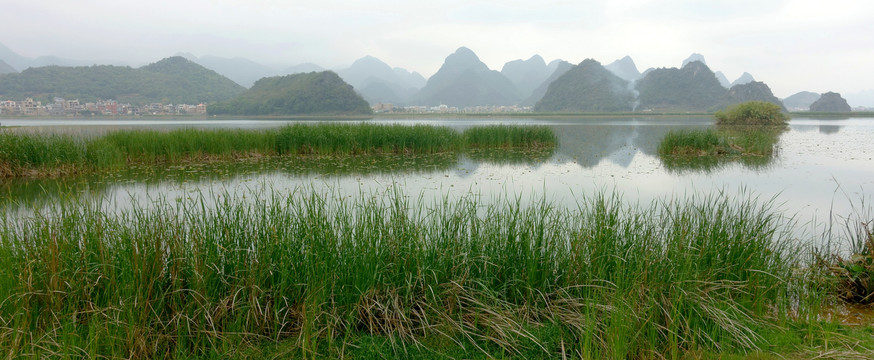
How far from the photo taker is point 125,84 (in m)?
78.9

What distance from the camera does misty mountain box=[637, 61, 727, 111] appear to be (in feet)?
318

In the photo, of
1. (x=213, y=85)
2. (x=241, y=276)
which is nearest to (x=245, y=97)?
(x=213, y=85)

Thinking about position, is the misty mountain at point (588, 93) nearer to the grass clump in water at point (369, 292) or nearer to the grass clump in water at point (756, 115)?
the grass clump in water at point (756, 115)

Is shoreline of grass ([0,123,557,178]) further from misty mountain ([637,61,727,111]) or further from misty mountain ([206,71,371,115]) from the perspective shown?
misty mountain ([637,61,727,111])

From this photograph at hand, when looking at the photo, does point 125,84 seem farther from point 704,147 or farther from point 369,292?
point 369,292

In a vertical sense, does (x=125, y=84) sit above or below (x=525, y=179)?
above

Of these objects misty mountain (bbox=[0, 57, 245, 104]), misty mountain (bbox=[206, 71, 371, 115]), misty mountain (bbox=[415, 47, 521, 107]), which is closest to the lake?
misty mountain (bbox=[206, 71, 371, 115])

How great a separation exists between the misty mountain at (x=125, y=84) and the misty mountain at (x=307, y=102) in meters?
14.2

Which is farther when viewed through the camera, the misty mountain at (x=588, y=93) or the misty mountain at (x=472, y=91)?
the misty mountain at (x=472, y=91)

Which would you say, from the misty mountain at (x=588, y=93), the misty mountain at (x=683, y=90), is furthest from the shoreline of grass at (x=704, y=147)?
the misty mountain at (x=588, y=93)

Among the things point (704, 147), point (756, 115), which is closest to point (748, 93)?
point (756, 115)

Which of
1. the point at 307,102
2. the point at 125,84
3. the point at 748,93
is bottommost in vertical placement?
the point at 307,102

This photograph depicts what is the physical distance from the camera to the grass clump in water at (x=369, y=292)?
2.57 m

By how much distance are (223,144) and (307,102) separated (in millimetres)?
62622
